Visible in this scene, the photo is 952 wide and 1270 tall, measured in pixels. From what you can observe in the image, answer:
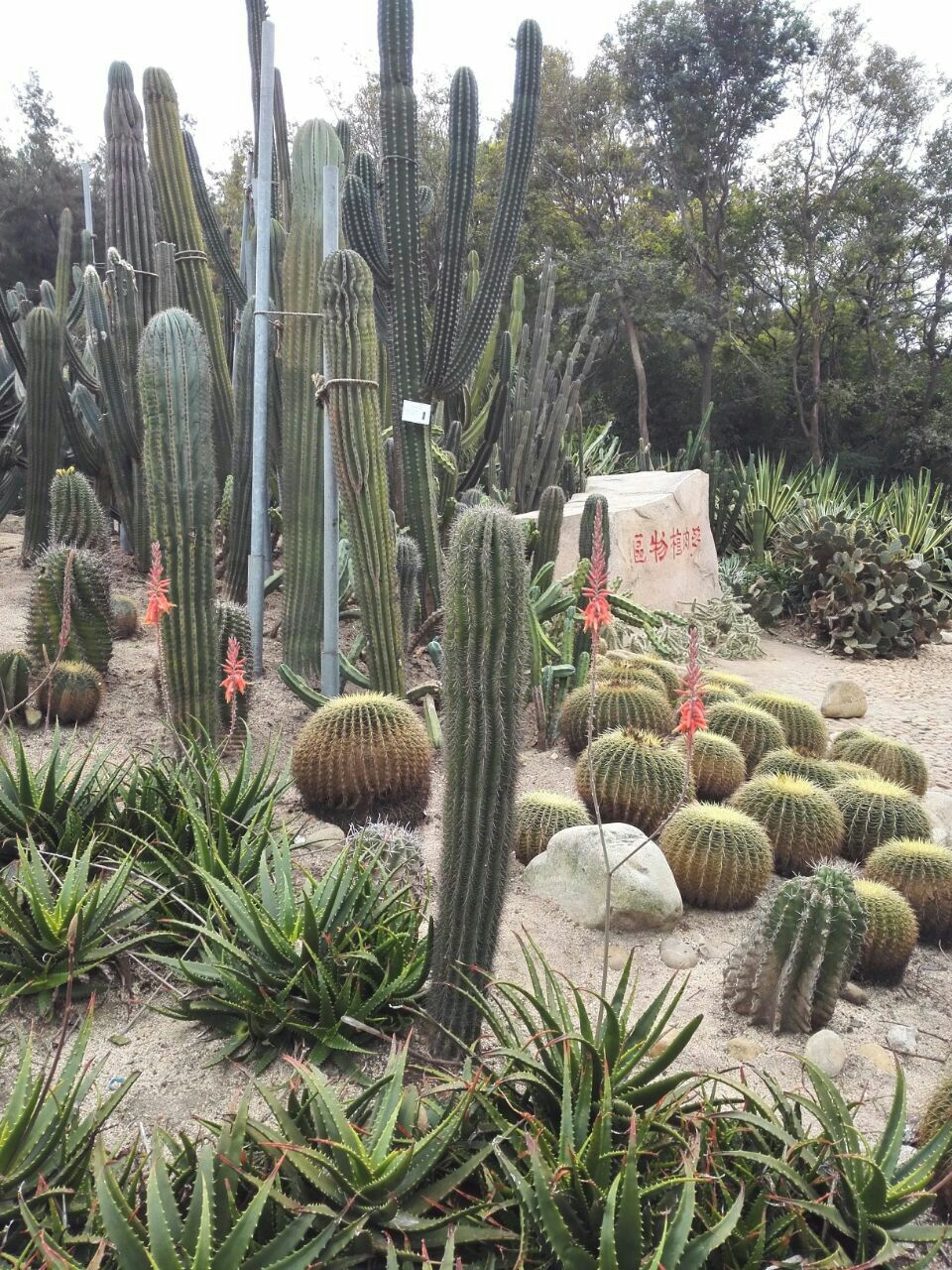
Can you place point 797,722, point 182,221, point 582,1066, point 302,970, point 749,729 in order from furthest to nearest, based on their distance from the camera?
point 182,221 < point 797,722 < point 749,729 < point 302,970 < point 582,1066

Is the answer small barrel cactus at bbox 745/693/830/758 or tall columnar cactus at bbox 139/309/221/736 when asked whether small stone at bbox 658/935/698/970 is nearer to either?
tall columnar cactus at bbox 139/309/221/736

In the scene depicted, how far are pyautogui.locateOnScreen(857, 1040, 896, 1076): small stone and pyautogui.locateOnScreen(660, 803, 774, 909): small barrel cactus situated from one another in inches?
31.2

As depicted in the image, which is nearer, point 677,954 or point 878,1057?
point 878,1057

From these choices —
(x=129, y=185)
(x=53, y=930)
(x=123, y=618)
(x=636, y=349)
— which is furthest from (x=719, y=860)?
(x=636, y=349)

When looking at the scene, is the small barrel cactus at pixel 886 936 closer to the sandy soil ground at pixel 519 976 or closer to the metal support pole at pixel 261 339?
the sandy soil ground at pixel 519 976

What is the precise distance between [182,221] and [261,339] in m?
1.62

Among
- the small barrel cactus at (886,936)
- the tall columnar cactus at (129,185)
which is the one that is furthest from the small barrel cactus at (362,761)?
the tall columnar cactus at (129,185)

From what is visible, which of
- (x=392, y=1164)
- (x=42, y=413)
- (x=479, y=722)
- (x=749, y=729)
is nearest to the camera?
(x=392, y=1164)

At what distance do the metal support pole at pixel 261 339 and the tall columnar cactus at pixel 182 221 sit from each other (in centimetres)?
78

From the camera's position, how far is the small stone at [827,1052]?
2.74 m

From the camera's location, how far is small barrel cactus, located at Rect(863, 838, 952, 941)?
11.9ft

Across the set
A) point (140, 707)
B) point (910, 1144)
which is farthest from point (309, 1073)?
point (140, 707)

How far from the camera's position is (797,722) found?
5289mm

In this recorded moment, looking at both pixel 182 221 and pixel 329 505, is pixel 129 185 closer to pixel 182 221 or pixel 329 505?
pixel 182 221
